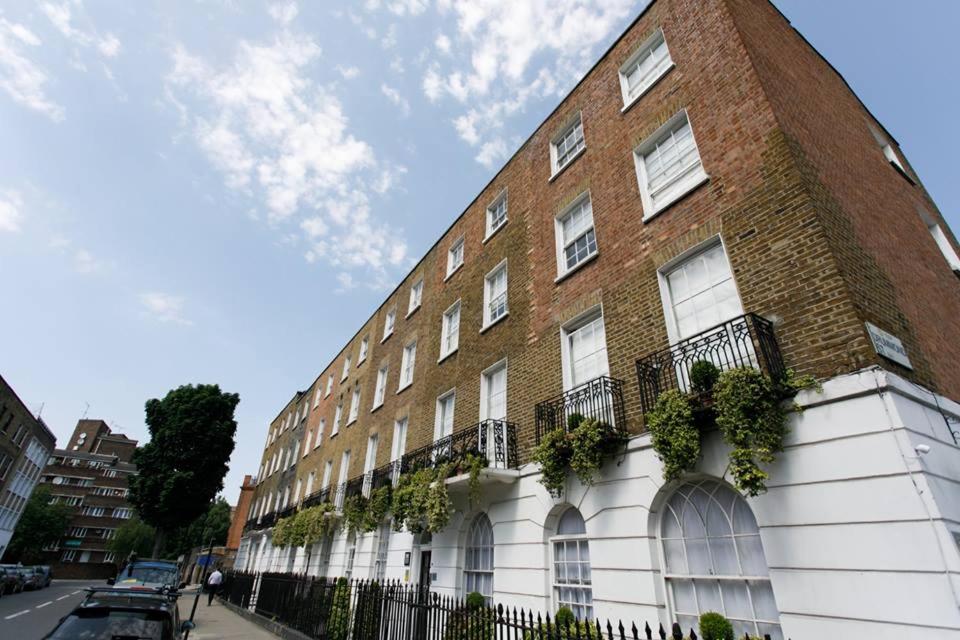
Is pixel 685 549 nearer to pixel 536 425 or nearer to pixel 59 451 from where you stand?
pixel 536 425

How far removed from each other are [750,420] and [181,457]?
3890cm

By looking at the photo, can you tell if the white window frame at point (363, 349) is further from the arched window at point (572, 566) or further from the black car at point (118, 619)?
the black car at point (118, 619)

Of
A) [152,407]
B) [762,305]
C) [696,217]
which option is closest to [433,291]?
[696,217]

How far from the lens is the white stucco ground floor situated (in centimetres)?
449

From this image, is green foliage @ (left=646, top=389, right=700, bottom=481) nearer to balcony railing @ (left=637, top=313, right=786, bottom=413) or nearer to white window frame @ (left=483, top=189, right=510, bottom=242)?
balcony railing @ (left=637, top=313, right=786, bottom=413)

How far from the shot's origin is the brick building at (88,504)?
6531 centimetres

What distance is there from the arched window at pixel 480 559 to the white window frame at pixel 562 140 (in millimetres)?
9188

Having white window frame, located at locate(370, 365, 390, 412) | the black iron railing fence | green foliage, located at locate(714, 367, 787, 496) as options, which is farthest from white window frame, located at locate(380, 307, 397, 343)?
green foliage, located at locate(714, 367, 787, 496)

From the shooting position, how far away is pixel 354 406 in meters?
22.5

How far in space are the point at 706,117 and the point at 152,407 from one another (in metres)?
41.5

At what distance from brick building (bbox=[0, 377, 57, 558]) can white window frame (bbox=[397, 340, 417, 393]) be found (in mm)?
39134

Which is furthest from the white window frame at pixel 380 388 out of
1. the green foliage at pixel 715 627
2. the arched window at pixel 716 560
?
the green foliage at pixel 715 627

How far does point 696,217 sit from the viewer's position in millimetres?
7969

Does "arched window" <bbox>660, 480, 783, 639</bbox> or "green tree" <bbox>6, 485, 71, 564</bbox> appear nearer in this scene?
"arched window" <bbox>660, 480, 783, 639</bbox>
